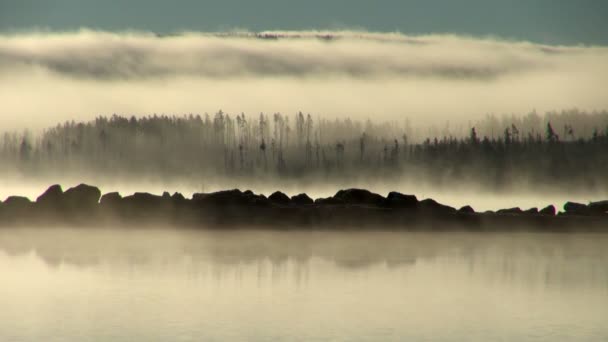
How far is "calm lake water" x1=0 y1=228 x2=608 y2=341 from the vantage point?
203 feet

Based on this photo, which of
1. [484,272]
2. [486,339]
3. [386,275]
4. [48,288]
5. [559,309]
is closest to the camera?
[486,339]

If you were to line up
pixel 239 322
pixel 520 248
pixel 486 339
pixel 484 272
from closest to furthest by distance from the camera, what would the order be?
pixel 486 339 < pixel 239 322 < pixel 484 272 < pixel 520 248

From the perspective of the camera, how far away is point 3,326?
6188 cm

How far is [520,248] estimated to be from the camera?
19012cm

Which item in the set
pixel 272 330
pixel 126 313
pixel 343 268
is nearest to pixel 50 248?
pixel 343 268

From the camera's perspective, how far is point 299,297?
276 feet

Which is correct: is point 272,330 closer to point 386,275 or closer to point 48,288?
point 48,288

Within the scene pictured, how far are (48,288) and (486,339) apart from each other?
43.3 metres

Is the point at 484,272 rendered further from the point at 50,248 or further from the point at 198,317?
the point at 50,248

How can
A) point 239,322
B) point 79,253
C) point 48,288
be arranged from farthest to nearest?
point 79,253 → point 48,288 → point 239,322

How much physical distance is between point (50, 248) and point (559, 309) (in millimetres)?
108575

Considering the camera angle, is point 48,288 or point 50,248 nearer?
point 48,288

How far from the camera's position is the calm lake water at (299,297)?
6181 cm

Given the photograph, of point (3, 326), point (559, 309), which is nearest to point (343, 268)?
point (559, 309)
